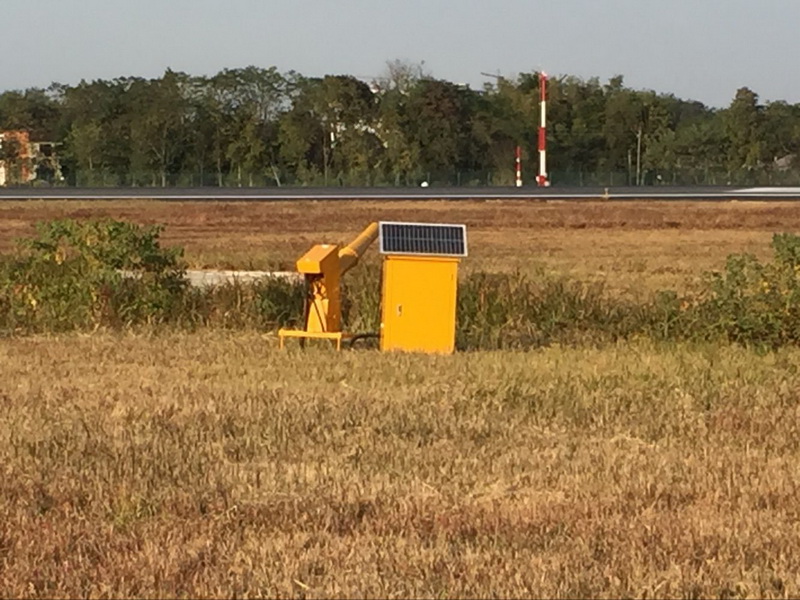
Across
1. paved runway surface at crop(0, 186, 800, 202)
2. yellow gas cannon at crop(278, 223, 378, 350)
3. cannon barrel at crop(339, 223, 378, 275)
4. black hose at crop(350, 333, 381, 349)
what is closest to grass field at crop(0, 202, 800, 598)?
yellow gas cannon at crop(278, 223, 378, 350)

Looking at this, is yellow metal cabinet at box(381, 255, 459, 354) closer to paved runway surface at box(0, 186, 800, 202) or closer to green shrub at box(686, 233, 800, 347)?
green shrub at box(686, 233, 800, 347)

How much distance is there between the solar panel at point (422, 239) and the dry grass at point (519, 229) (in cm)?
892

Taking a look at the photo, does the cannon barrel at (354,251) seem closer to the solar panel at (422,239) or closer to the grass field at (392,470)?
the solar panel at (422,239)

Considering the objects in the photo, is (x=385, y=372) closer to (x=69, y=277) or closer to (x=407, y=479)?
(x=407, y=479)

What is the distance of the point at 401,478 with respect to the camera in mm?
7355

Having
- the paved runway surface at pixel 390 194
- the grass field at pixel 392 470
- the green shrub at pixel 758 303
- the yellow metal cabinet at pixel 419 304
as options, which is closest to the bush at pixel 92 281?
the grass field at pixel 392 470

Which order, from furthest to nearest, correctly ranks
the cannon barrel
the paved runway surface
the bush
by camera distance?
1. the paved runway surface
2. the bush
3. the cannon barrel

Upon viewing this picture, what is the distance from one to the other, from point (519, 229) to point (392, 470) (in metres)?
35.6

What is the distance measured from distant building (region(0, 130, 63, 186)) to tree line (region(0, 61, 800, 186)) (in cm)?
22

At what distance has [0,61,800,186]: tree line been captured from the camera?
89.6m

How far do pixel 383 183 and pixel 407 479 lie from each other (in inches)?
3169

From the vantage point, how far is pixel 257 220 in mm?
47688

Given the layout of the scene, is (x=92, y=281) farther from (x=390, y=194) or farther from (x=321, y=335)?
(x=390, y=194)

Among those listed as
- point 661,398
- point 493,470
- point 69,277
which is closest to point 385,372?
point 661,398
